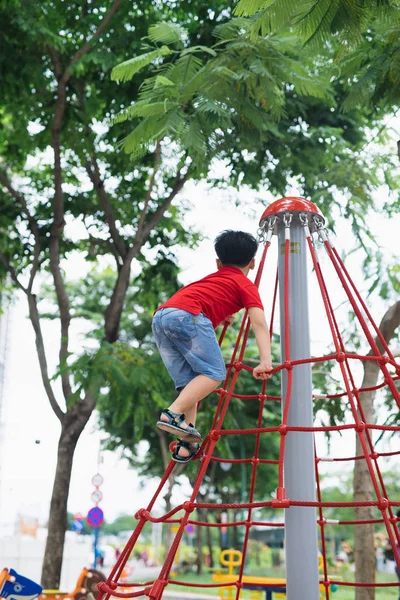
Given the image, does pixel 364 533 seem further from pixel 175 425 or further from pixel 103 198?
pixel 103 198

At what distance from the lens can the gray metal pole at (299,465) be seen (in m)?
3.07

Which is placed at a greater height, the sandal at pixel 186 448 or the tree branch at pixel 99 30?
the tree branch at pixel 99 30

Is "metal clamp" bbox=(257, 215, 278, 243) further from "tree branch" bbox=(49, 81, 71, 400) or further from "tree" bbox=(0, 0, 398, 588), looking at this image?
"tree branch" bbox=(49, 81, 71, 400)

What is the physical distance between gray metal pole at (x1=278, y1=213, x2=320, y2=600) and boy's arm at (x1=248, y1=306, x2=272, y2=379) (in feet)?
0.70

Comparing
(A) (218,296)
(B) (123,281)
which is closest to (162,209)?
(B) (123,281)

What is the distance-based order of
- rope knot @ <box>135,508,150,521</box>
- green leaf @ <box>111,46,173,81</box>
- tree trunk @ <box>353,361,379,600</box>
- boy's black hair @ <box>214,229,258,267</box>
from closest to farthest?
rope knot @ <box>135,508,150,521</box> → boy's black hair @ <box>214,229,258,267</box> → green leaf @ <box>111,46,173,81</box> → tree trunk @ <box>353,361,379,600</box>

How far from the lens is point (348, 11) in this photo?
3.00 metres

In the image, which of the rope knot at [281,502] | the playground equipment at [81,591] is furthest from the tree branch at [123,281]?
the rope knot at [281,502]

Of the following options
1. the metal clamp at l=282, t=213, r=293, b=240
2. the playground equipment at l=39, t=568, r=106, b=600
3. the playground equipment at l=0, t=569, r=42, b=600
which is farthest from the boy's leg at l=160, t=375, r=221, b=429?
the playground equipment at l=39, t=568, r=106, b=600

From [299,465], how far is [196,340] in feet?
2.41

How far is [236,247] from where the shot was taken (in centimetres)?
354

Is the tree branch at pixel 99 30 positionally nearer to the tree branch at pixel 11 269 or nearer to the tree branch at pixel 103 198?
the tree branch at pixel 103 198

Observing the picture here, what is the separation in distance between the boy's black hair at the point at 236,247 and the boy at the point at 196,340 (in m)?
0.12

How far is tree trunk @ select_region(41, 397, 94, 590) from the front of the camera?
895 cm
